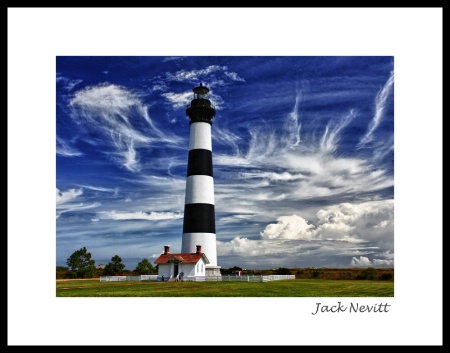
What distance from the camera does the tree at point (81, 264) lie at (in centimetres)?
2833

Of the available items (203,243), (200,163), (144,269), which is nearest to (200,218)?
(203,243)

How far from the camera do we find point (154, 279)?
27.4 m

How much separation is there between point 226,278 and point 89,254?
28.6 ft

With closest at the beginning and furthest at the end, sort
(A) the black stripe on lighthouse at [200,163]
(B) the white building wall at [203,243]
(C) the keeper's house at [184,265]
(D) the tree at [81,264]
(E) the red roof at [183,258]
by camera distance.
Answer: (E) the red roof at [183,258], (C) the keeper's house at [184,265], (B) the white building wall at [203,243], (A) the black stripe on lighthouse at [200,163], (D) the tree at [81,264]

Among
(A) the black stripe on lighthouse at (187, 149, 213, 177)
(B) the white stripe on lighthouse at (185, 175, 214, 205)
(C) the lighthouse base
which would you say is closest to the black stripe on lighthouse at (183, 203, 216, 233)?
(B) the white stripe on lighthouse at (185, 175, 214, 205)

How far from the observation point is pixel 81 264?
28703 millimetres

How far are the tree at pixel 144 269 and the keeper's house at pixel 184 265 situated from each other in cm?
359

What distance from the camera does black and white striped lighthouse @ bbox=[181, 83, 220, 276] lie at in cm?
2508

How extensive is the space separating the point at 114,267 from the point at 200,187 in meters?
8.63

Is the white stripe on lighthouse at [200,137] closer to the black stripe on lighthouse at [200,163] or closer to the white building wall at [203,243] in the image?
the black stripe on lighthouse at [200,163]

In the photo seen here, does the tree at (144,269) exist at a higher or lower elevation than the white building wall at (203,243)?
lower

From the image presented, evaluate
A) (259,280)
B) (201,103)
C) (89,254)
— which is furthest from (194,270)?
(201,103)

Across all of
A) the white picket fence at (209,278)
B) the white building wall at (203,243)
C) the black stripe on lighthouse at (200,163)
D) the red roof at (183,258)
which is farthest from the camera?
the black stripe on lighthouse at (200,163)

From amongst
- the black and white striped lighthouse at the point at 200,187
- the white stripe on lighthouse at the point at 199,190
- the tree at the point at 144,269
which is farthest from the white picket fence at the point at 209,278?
the white stripe on lighthouse at the point at 199,190
